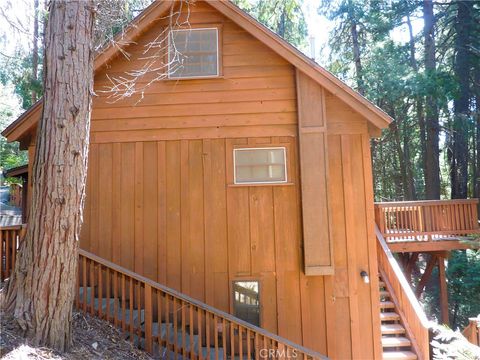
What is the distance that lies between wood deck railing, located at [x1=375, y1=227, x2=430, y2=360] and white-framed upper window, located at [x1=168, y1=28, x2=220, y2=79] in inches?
191

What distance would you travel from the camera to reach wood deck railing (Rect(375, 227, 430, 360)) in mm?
5406

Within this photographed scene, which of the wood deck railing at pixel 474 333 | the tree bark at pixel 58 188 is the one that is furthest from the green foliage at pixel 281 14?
the wood deck railing at pixel 474 333

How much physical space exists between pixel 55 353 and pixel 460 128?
14.4 metres

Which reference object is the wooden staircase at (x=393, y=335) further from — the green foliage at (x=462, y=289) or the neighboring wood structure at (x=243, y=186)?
the green foliage at (x=462, y=289)

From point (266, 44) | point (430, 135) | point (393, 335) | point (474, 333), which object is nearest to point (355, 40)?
point (430, 135)

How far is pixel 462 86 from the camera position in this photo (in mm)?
13336

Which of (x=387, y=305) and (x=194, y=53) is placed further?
(x=387, y=305)

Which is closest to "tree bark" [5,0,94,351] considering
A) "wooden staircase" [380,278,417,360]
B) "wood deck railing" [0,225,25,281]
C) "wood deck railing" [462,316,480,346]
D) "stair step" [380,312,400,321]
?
"wood deck railing" [0,225,25,281]

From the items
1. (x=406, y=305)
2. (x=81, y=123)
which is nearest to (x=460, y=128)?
(x=406, y=305)

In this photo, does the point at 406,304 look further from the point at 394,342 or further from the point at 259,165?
the point at 259,165

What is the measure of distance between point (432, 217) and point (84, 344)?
7.71m

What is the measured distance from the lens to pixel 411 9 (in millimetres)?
14070

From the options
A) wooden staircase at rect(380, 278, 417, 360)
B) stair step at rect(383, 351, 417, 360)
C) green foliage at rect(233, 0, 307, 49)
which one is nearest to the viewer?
stair step at rect(383, 351, 417, 360)

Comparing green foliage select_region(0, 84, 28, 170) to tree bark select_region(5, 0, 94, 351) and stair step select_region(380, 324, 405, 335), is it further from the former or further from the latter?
stair step select_region(380, 324, 405, 335)
